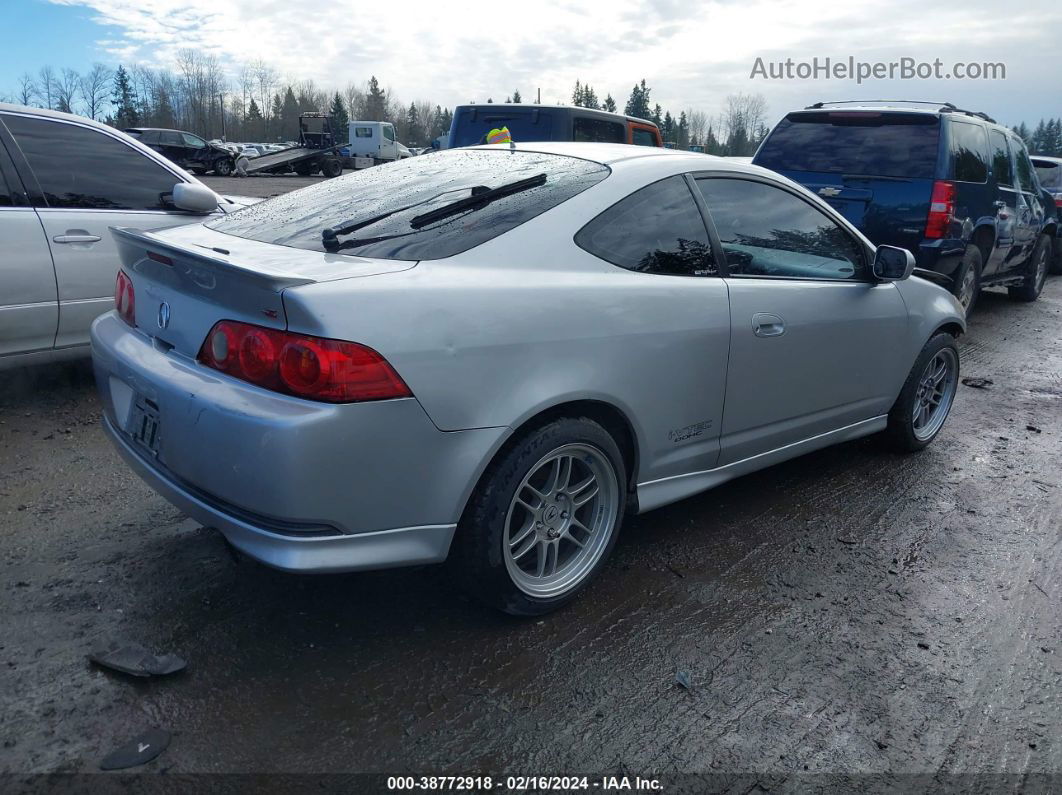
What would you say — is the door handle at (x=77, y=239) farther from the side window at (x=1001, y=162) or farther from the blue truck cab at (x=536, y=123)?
the side window at (x=1001, y=162)

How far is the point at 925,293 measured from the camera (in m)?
4.55

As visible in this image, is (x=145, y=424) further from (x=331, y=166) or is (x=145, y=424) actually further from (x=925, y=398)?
(x=331, y=166)

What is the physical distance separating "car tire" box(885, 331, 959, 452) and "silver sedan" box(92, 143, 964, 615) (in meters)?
0.80

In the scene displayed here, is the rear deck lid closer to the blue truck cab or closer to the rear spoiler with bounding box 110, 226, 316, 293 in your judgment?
the rear spoiler with bounding box 110, 226, 316, 293

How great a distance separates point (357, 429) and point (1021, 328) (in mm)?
8864

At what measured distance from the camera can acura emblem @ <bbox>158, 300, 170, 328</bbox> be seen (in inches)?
108

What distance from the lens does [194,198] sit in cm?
482

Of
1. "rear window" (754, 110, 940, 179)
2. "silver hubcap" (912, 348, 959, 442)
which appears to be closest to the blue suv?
"rear window" (754, 110, 940, 179)

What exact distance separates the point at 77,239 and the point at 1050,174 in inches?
594

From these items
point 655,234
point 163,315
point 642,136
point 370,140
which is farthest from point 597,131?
point 370,140

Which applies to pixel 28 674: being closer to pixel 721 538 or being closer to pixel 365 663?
pixel 365 663

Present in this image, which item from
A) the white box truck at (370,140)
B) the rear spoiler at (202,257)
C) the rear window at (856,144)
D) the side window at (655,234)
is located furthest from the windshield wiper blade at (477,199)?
the white box truck at (370,140)

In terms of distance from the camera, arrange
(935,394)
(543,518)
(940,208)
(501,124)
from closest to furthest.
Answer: (543,518) < (935,394) < (940,208) < (501,124)

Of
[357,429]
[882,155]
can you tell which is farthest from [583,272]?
[882,155]
